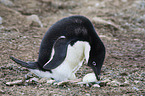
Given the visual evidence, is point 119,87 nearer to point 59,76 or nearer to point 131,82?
point 131,82

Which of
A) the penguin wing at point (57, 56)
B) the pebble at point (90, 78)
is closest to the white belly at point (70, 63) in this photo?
the penguin wing at point (57, 56)

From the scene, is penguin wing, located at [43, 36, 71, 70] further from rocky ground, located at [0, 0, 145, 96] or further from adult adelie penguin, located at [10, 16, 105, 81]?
rocky ground, located at [0, 0, 145, 96]

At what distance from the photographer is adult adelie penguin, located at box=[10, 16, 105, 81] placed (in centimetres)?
320

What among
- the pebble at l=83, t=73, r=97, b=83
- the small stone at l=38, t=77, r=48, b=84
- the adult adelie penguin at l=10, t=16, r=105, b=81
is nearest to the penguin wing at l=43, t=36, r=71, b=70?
the adult adelie penguin at l=10, t=16, r=105, b=81

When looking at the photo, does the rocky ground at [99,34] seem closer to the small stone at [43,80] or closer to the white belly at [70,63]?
the small stone at [43,80]

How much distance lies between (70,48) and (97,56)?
0.37 metres

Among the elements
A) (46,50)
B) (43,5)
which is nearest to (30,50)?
(46,50)

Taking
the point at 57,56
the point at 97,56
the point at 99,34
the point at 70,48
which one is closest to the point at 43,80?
the point at 57,56

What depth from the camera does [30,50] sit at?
4336 millimetres

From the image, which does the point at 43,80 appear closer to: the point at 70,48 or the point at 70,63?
the point at 70,63

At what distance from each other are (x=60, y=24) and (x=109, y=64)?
135 cm

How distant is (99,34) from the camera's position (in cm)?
602

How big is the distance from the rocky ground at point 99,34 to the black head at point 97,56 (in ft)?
0.58

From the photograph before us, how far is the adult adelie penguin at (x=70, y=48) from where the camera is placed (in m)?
3.20
